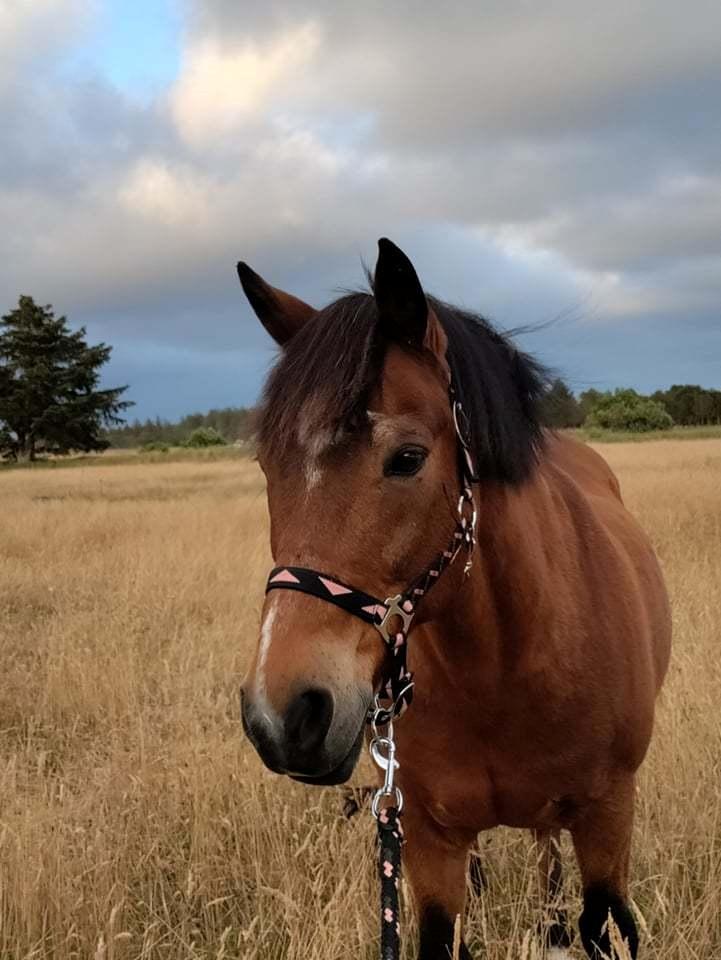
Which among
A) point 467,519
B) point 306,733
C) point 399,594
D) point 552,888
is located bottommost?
point 552,888

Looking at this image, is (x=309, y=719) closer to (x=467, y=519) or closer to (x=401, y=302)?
(x=467, y=519)

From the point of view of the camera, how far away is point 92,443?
4509 cm

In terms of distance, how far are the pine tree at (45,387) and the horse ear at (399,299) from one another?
43.6 m

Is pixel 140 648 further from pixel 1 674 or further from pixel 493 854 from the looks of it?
pixel 493 854

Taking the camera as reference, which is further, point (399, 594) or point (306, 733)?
point (399, 594)

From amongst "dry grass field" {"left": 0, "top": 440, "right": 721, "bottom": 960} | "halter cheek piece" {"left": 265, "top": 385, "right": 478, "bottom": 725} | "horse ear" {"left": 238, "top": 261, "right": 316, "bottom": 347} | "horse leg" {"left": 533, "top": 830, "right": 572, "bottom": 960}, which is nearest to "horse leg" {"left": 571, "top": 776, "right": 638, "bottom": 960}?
"dry grass field" {"left": 0, "top": 440, "right": 721, "bottom": 960}

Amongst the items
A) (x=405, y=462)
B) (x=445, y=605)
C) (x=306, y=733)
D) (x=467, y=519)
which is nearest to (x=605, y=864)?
(x=445, y=605)

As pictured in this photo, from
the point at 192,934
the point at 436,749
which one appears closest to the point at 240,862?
the point at 192,934

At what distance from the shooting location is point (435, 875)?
242cm

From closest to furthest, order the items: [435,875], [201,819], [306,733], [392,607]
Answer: [306,733], [392,607], [435,875], [201,819]

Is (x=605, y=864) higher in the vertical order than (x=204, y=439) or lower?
lower

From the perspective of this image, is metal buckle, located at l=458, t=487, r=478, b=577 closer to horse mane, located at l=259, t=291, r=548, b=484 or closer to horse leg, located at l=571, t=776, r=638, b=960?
horse mane, located at l=259, t=291, r=548, b=484

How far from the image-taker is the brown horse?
1.60 m

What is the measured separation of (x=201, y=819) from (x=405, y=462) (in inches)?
94.9
